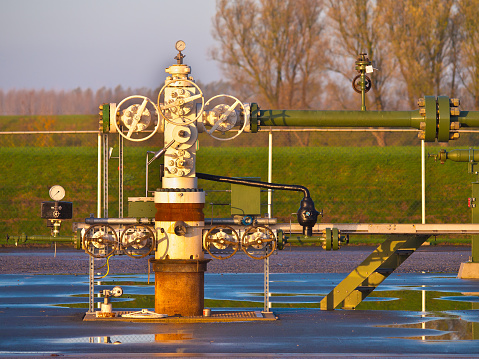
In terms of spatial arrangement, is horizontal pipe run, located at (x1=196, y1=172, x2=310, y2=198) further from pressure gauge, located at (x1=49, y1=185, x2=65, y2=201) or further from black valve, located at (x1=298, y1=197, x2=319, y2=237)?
pressure gauge, located at (x1=49, y1=185, x2=65, y2=201)

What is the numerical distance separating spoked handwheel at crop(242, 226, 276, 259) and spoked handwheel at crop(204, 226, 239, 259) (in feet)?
0.49

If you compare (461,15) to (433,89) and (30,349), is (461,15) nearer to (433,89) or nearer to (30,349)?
(433,89)

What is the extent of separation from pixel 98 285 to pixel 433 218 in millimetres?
15650

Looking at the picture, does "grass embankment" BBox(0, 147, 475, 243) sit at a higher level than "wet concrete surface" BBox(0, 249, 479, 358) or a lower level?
higher

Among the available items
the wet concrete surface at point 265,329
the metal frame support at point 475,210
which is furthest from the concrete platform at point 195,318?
the metal frame support at point 475,210

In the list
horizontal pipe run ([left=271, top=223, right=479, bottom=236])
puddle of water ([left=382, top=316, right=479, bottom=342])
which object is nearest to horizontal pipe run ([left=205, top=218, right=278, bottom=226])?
horizontal pipe run ([left=271, top=223, right=479, bottom=236])

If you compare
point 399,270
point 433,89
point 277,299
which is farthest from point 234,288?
point 433,89

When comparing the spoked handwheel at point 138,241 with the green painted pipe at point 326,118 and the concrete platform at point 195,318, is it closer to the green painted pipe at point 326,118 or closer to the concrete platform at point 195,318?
the concrete platform at point 195,318

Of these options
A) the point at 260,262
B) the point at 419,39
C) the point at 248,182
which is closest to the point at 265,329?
the point at 248,182

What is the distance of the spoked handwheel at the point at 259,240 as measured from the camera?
1443 cm

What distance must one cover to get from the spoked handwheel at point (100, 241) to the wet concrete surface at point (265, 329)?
1.01 metres

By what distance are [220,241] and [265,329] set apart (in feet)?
5.76

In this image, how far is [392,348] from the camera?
37.6ft

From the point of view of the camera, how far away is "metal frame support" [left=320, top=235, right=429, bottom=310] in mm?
15750
